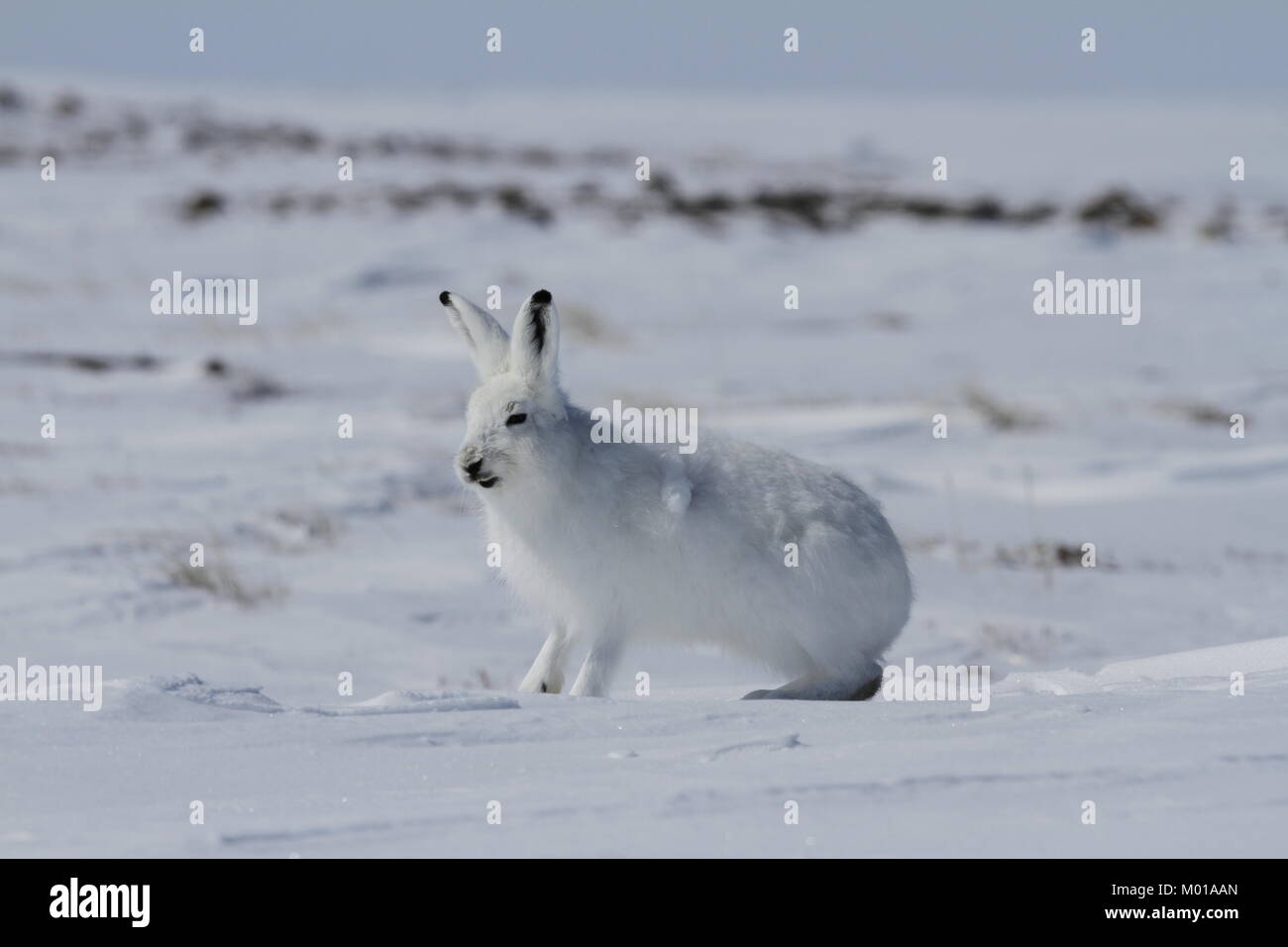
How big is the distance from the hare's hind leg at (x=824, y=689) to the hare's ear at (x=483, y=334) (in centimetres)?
130

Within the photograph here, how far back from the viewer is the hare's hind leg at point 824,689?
5.11 metres

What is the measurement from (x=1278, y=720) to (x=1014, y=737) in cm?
66

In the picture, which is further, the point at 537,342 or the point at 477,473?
the point at 537,342

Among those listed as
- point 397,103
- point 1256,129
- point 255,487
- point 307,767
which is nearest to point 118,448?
point 255,487

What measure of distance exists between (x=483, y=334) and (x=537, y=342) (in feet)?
0.80

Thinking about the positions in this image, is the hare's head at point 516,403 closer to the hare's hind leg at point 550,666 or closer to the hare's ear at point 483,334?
the hare's ear at point 483,334

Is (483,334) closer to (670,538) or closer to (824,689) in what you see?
(670,538)

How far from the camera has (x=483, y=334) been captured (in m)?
5.28

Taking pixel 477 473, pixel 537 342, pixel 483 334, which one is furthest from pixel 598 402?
pixel 477 473

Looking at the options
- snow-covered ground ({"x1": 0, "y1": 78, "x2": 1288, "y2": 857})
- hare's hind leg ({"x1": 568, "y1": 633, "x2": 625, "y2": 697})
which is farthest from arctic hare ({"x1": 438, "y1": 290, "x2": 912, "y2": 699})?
snow-covered ground ({"x1": 0, "y1": 78, "x2": 1288, "y2": 857})

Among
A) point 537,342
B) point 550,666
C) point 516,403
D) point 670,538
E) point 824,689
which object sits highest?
point 537,342

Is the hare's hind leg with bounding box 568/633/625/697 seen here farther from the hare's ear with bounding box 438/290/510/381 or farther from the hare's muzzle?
the hare's ear with bounding box 438/290/510/381

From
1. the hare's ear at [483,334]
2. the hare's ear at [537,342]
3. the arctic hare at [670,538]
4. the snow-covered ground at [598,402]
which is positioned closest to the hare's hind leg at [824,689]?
the arctic hare at [670,538]
